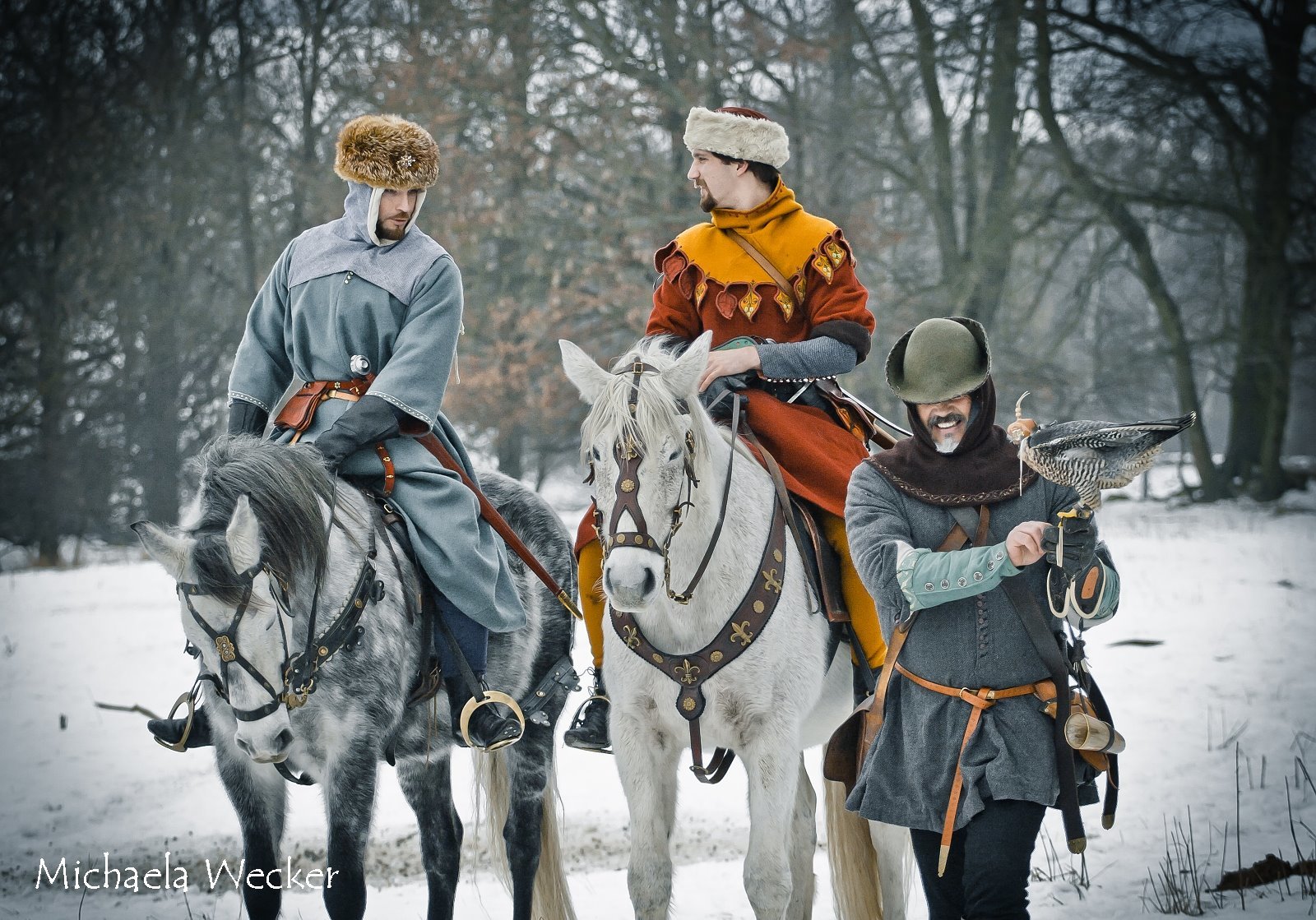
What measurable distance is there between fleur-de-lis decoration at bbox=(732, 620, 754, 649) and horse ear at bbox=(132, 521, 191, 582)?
1.51 metres

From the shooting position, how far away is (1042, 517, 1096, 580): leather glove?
236 cm

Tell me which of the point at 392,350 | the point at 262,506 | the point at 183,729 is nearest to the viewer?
the point at 262,506

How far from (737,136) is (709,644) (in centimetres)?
183

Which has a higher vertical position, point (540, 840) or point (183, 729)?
point (183, 729)

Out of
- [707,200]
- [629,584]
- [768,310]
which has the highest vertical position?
[707,200]

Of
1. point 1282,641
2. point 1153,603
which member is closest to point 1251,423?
point 1153,603

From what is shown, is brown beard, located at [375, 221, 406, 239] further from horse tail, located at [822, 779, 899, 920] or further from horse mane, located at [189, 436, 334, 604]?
horse tail, located at [822, 779, 899, 920]

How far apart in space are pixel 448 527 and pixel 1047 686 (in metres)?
1.88

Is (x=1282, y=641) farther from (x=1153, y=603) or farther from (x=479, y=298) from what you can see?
(x=479, y=298)

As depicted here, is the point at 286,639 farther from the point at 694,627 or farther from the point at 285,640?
the point at 694,627

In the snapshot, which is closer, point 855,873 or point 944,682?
point 944,682

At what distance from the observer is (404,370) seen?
3.59 meters

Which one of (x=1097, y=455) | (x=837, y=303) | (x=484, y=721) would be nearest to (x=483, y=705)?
(x=484, y=721)
